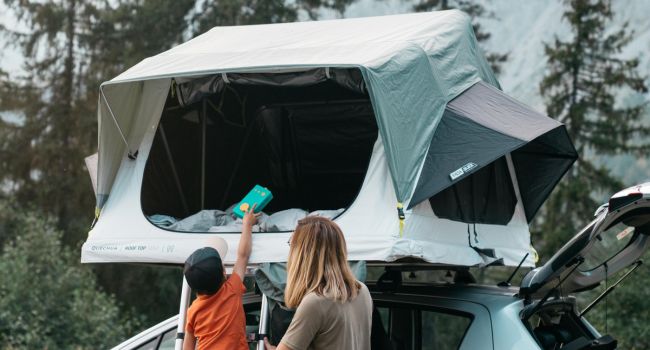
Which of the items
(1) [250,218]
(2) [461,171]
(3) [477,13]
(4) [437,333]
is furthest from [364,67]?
(3) [477,13]

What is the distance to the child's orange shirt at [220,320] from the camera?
4.80 metres

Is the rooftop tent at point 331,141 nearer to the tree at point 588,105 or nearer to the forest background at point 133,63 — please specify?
the forest background at point 133,63

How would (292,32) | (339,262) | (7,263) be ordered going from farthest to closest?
(7,263) → (292,32) → (339,262)

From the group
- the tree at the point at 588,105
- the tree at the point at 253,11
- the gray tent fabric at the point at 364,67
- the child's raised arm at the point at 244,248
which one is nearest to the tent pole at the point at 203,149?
the gray tent fabric at the point at 364,67

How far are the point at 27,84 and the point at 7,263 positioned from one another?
11.3 metres

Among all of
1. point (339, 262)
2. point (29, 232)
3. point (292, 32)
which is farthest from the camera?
point (29, 232)

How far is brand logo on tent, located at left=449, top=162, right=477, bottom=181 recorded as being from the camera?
17.7ft

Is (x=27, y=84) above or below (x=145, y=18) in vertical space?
below

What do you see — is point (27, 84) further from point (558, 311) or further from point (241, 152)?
point (558, 311)

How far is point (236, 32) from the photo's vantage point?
699 centimetres

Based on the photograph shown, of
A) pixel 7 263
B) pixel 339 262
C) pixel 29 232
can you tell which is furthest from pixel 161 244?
pixel 29 232

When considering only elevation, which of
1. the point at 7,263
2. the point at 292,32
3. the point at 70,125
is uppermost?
the point at 292,32

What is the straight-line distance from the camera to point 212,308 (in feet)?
15.8

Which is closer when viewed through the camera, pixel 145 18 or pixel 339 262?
→ pixel 339 262
